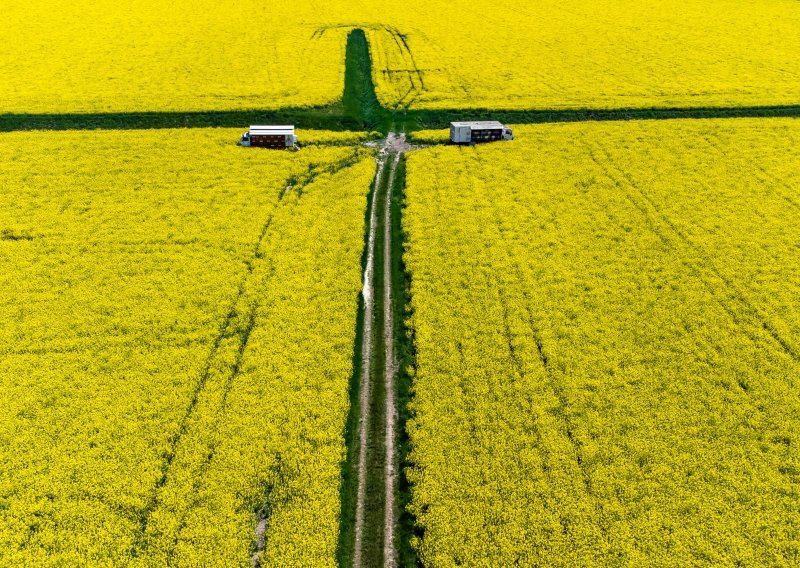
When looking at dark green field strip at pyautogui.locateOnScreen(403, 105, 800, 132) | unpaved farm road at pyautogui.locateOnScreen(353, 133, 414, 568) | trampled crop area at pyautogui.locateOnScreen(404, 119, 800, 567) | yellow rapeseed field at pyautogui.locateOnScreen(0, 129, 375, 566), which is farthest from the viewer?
dark green field strip at pyautogui.locateOnScreen(403, 105, 800, 132)

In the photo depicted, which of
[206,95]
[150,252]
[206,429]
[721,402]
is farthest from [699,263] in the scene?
[206,95]

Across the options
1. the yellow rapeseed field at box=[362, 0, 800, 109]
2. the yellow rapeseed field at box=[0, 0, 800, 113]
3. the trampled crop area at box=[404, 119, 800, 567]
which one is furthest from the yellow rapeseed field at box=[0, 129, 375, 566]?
the yellow rapeseed field at box=[362, 0, 800, 109]

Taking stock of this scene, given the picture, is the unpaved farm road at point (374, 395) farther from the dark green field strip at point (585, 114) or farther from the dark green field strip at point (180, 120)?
the dark green field strip at point (585, 114)

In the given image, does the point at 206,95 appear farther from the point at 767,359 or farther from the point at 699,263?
the point at 767,359

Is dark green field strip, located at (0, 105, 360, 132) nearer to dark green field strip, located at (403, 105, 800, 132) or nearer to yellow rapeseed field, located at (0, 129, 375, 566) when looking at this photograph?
yellow rapeseed field, located at (0, 129, 375, 566)

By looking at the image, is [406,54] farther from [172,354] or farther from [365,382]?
[172,354]

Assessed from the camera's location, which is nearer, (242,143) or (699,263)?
(699,263)

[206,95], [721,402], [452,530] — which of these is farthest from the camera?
[206,95]
